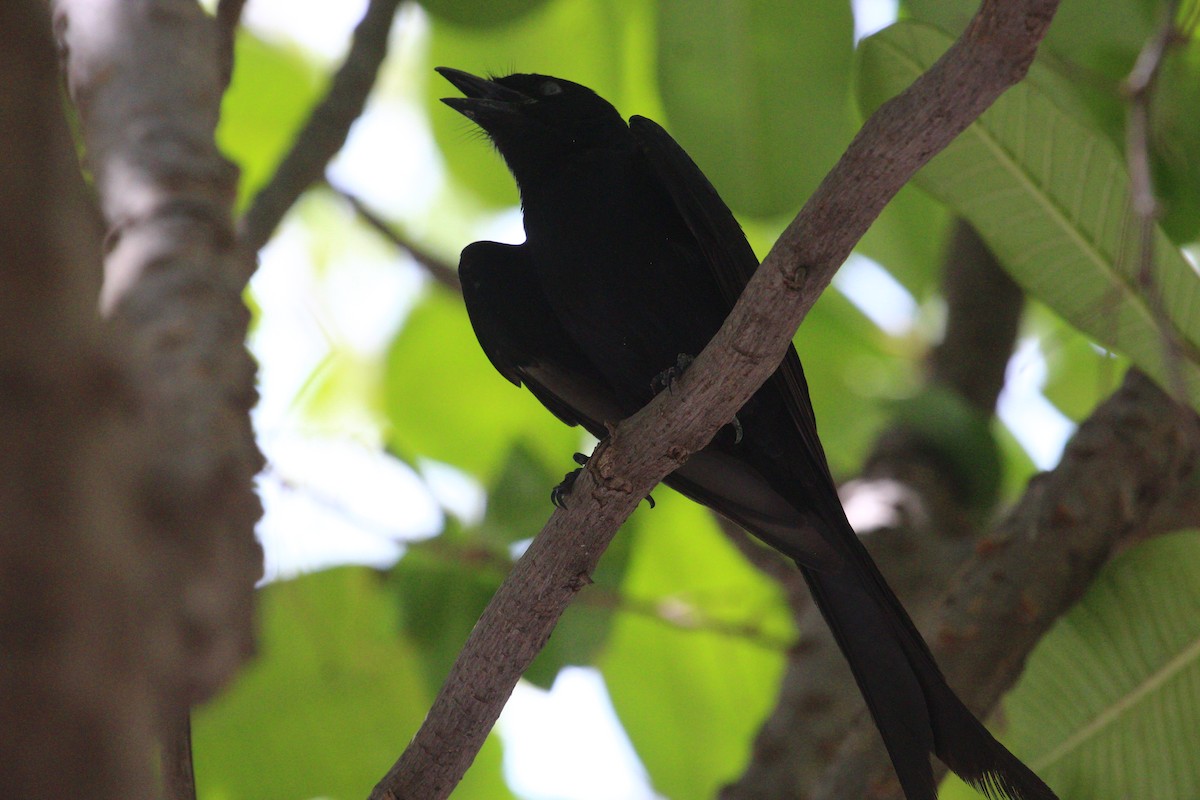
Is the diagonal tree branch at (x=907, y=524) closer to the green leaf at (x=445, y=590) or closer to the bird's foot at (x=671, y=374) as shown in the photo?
the green leaf at (x=445, y=590)

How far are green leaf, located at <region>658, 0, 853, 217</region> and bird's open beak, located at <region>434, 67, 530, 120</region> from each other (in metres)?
0.41

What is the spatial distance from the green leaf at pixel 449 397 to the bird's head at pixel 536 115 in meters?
1.18

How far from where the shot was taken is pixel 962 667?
2.62 m

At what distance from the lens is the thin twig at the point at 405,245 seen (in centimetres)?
350

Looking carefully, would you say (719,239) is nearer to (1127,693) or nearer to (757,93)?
(757,93)

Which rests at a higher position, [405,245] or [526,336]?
[405,245]

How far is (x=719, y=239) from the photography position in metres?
2.18

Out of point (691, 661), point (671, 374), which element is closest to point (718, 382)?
point (671, 374)

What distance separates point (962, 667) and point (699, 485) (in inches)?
32.6

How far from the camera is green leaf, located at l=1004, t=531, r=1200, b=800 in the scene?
7.96 feet

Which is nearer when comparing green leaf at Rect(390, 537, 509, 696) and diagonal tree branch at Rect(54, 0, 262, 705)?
diagonal tree branch at Rect(54, 0, 262, 705)

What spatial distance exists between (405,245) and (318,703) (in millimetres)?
1456

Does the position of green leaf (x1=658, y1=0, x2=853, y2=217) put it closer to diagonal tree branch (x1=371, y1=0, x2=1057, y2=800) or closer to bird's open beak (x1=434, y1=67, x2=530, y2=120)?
bird's open beak (x1=434, y1=67, x2=530, y2=120)

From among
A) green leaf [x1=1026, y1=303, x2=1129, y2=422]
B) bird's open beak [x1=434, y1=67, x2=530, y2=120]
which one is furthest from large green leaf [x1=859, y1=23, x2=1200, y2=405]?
green leaf [x1=1026, y1=303, x2=1129, y2=422]
